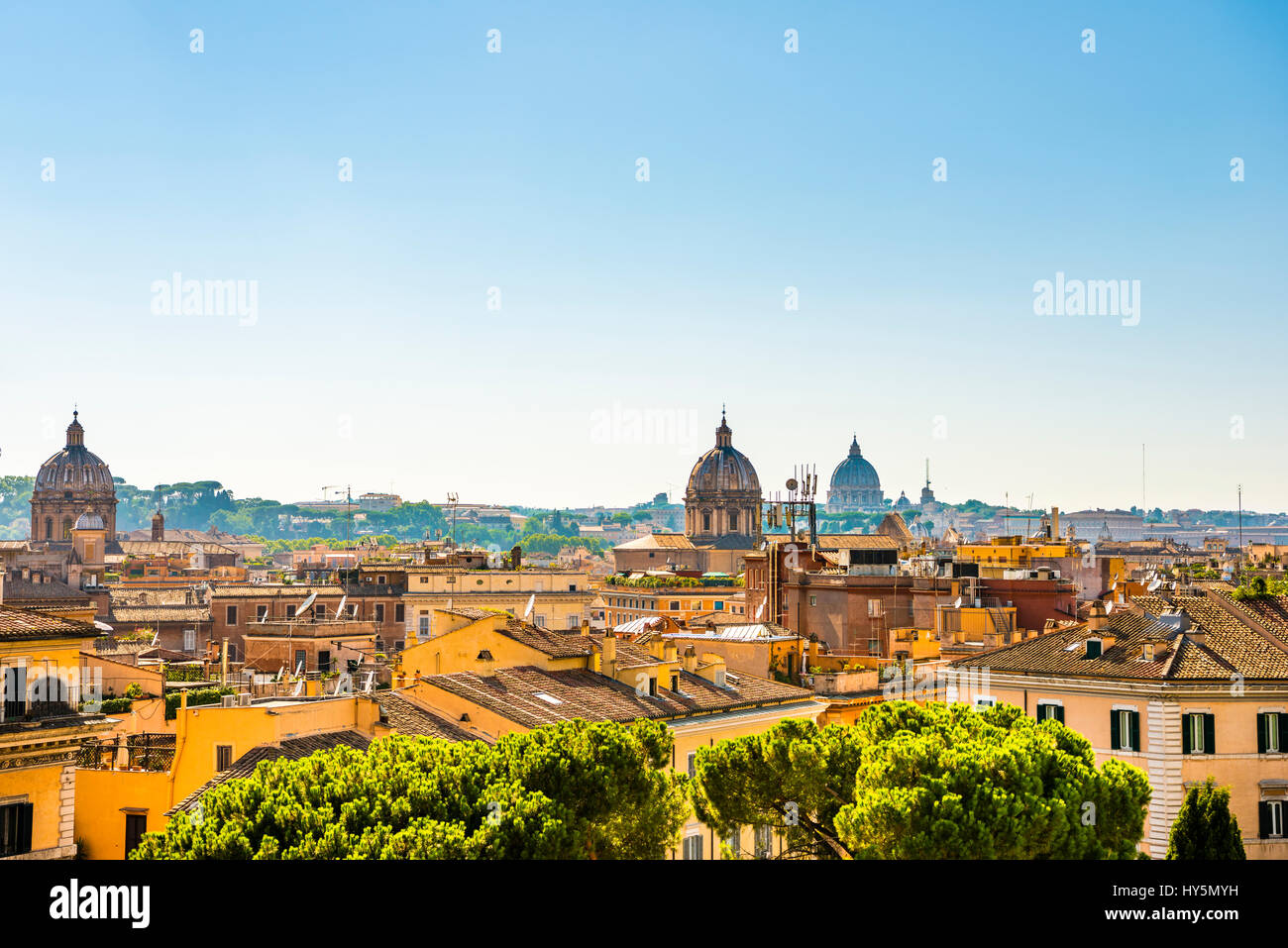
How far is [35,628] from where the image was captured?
71.1 ft

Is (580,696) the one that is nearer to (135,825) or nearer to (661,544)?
(135,825)

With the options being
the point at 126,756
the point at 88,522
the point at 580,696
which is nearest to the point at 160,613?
the point at 126,756

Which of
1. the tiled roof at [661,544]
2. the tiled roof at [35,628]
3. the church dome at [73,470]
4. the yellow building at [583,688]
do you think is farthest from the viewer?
the church dome at [73,470]

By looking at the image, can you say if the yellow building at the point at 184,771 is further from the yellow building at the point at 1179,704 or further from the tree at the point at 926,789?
the yellow building at the point at 1179,704

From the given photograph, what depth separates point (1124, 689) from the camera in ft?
104

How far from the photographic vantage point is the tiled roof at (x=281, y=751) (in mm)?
22938

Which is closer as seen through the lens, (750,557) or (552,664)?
(552,664)

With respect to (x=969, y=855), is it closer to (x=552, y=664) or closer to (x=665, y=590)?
(x=552, y=664)

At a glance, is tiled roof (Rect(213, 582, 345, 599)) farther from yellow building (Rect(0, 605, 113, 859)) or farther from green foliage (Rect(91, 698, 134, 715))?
yellow building (Rect(0, 605, 113, 859))

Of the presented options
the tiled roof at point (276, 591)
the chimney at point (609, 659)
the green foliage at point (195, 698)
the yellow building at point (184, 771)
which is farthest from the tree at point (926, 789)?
the tiled roof at point (276, 591)

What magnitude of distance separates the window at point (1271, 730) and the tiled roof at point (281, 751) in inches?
688

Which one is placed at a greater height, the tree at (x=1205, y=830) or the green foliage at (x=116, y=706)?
the green foliage at (x=116, y=706)
